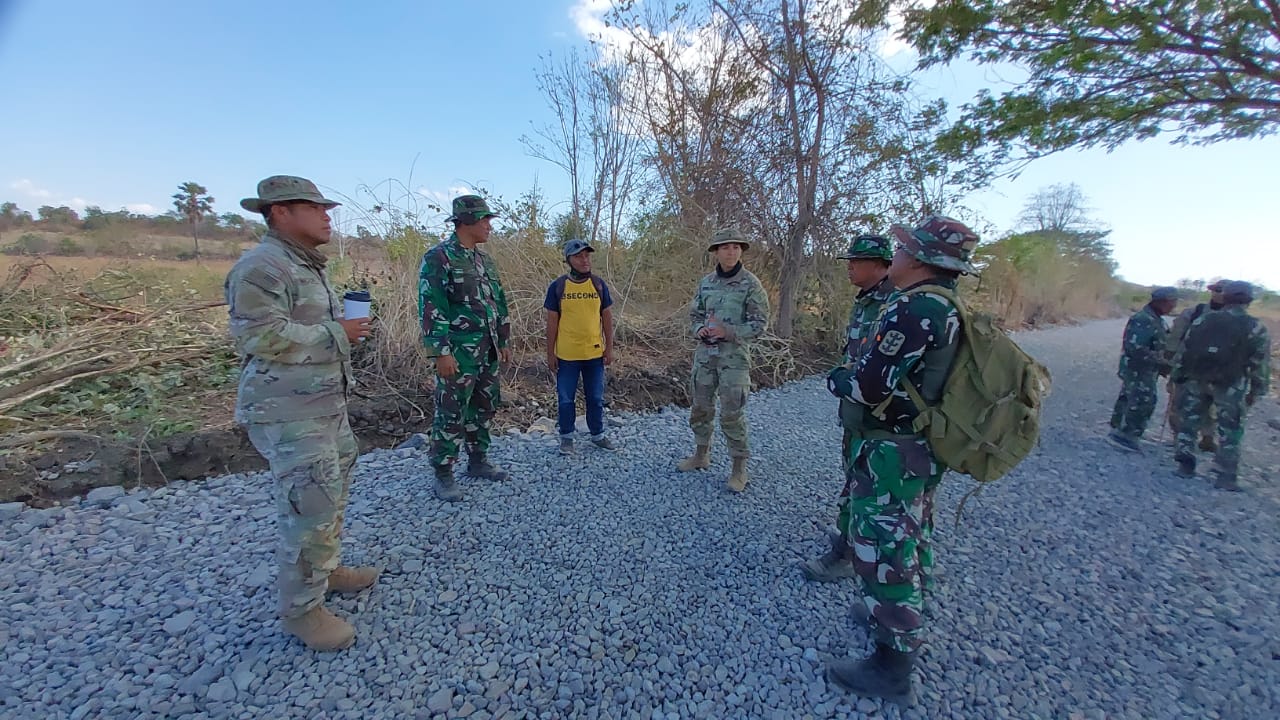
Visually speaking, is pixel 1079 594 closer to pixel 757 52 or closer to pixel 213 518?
pixel 213 518


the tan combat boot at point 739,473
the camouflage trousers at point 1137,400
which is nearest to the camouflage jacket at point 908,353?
the tan combat boot at point 739,473

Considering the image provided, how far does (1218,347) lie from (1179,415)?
2.35ft

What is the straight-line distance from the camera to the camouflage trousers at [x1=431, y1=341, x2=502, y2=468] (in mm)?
3230

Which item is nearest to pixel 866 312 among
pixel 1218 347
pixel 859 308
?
pixel 859 308

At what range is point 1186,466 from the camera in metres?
4.41

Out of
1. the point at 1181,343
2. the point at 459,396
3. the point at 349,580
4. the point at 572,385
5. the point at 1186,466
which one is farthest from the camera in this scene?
the point at 1181,343

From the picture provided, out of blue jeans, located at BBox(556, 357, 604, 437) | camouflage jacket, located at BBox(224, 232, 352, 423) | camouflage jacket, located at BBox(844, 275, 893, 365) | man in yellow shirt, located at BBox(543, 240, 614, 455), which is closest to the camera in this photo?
camouflage jacket, located at BBox(224, 232, 352, 423)

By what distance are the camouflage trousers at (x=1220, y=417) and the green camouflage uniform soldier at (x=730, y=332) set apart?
429 cm

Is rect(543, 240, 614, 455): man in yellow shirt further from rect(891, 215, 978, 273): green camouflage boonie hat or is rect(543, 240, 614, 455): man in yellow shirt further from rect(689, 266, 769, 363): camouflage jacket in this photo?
rect(891, 215, 978, 273): green camouflage boonie hat

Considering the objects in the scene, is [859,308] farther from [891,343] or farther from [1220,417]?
[1220,417]

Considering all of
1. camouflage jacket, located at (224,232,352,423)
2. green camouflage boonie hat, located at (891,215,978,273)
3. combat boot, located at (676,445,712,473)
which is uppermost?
green camouflage boonie hat, located at (891,215,978,273)

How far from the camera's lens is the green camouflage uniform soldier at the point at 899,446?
5.57 ft

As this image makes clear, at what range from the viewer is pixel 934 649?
2.15 metres

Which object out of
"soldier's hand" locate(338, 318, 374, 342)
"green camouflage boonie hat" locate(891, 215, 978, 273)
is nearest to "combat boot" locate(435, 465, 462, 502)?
"soldier's hand" locate(338, 318, 374, 342)
